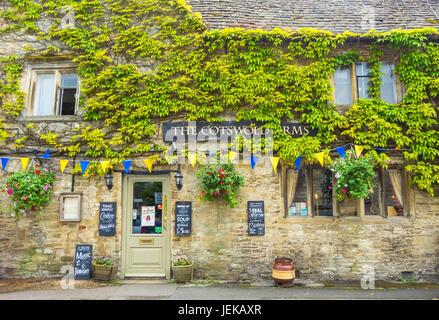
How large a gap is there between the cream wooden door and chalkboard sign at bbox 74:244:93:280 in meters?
0.80

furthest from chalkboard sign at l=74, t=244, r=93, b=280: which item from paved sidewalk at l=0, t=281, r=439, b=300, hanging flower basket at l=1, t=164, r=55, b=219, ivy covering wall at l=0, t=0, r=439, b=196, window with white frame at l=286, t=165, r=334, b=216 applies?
window with white frame at l=286, t=165, r=334, b=216

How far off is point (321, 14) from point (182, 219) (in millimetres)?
7183

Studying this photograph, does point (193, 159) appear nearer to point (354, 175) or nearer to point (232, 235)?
point (232, 235)

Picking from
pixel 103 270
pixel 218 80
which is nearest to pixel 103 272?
pixel 103 270

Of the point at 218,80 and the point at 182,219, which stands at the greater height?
the point at 218,80

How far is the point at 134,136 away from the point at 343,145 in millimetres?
5236

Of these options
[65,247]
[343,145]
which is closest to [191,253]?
[65,247]

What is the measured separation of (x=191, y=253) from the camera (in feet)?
24.1

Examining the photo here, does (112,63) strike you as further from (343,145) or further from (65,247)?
(343,145)

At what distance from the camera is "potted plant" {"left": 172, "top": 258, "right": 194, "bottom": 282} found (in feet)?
23.0

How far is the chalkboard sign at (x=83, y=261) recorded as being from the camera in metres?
7.23

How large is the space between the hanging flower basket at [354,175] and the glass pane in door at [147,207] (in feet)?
14.2

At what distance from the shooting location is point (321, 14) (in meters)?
9.02

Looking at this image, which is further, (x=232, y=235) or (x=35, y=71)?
(x=35, y=71)
